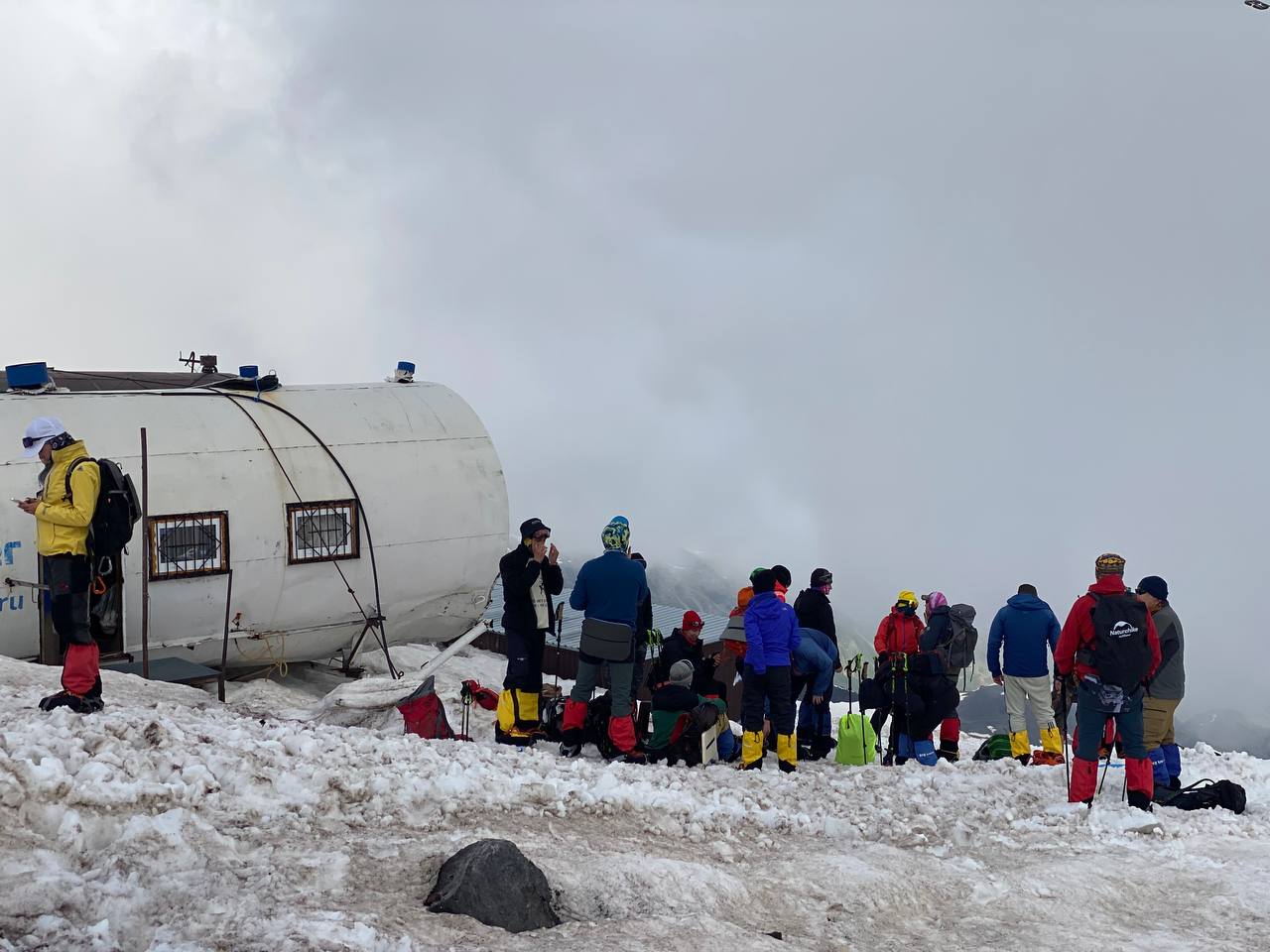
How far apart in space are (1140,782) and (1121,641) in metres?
1.19

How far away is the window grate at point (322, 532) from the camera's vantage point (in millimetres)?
13750

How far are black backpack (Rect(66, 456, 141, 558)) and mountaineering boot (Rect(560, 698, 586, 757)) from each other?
13.3ft

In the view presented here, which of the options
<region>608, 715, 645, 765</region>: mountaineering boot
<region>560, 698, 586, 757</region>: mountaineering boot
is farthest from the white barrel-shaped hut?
<region>608, 715, 645, 765</region>: mountaineering boot

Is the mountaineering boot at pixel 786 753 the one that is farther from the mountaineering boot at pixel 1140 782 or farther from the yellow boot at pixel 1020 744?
the yellow boot at pixel 1020 744

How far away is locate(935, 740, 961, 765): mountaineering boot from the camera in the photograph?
1198 centimetres

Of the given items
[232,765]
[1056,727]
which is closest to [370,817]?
[232,765]

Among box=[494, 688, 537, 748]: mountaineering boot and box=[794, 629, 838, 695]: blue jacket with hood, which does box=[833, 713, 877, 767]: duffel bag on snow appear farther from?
box=[494, 688, 537, 748]: mountaineering boot

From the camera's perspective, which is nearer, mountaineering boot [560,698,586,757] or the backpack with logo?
mountaineering boot [560,698,586,757]

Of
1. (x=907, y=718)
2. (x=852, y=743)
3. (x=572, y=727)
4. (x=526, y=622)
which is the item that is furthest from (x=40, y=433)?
(x=907, y=718)

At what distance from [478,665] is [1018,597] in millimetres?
9381

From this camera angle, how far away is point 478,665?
18.3 meters

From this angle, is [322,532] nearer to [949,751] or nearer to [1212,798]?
[949,751]

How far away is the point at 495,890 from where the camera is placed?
5.51 m

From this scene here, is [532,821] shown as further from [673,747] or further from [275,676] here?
[275,676]
